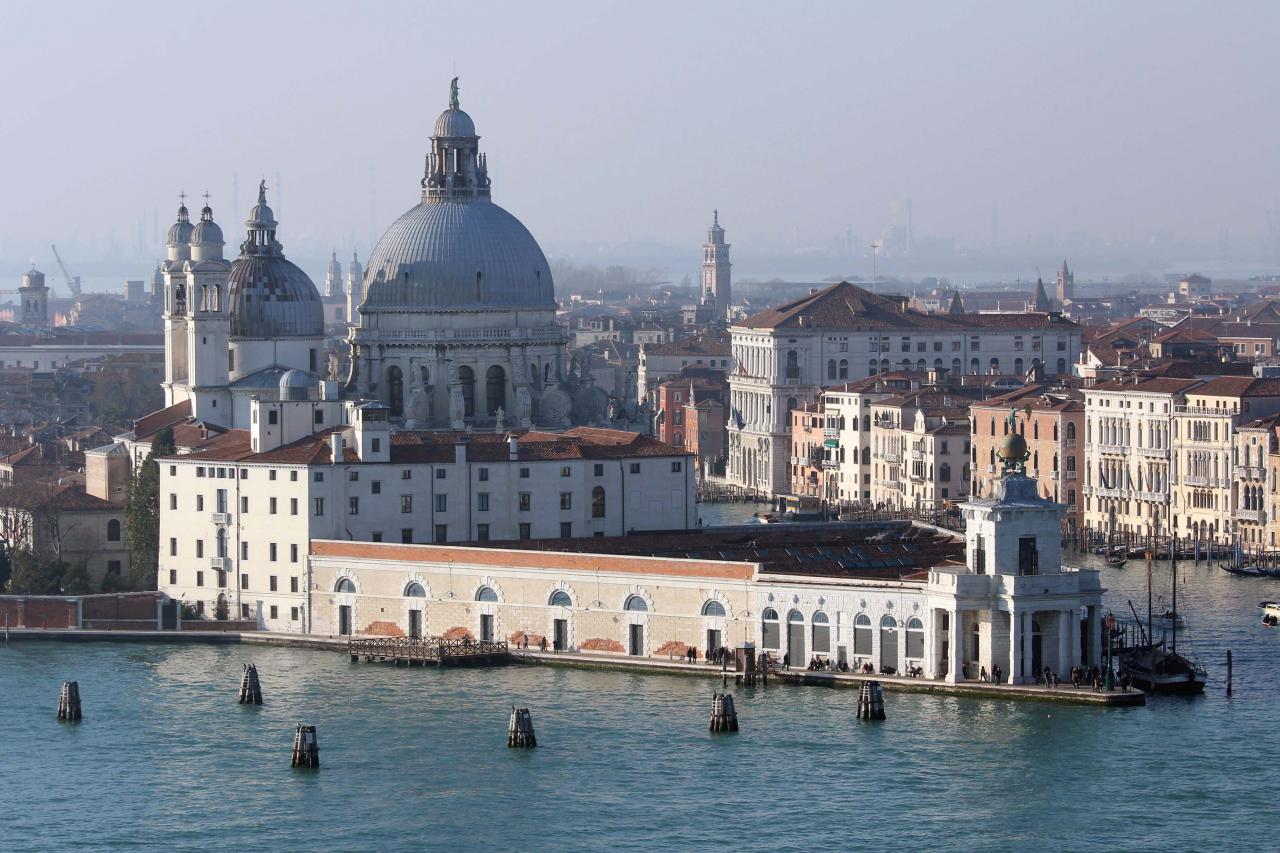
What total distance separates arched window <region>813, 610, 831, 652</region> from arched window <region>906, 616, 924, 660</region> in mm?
1050

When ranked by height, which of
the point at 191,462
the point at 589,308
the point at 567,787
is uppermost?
the point at 589,308

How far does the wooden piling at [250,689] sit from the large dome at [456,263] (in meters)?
15.3

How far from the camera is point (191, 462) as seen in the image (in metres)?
48.4

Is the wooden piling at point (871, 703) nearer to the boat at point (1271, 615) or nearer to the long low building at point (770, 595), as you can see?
the long low building at point (770, 595)

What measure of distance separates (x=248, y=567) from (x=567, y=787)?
12.2 m

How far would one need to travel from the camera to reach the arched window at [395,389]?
56.0m

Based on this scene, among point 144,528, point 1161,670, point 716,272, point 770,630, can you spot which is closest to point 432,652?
point 770,630

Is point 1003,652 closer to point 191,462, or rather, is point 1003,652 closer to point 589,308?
point 191,462

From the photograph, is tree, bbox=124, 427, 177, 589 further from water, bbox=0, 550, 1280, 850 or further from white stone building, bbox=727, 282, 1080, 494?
white stone building, bbox=727, 282, 1080, 494

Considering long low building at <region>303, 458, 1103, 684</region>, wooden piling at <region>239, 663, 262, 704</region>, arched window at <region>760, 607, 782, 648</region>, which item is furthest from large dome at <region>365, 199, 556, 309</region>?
wooden piling at <region>239, 663, 262, 704</region>

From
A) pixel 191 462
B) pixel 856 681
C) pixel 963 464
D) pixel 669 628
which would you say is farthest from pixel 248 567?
pixel 963 464

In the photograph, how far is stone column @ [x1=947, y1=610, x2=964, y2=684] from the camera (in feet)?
132

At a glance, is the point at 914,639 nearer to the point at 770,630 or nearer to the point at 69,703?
the point at 770,630

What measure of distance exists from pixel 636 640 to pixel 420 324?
1388cm
